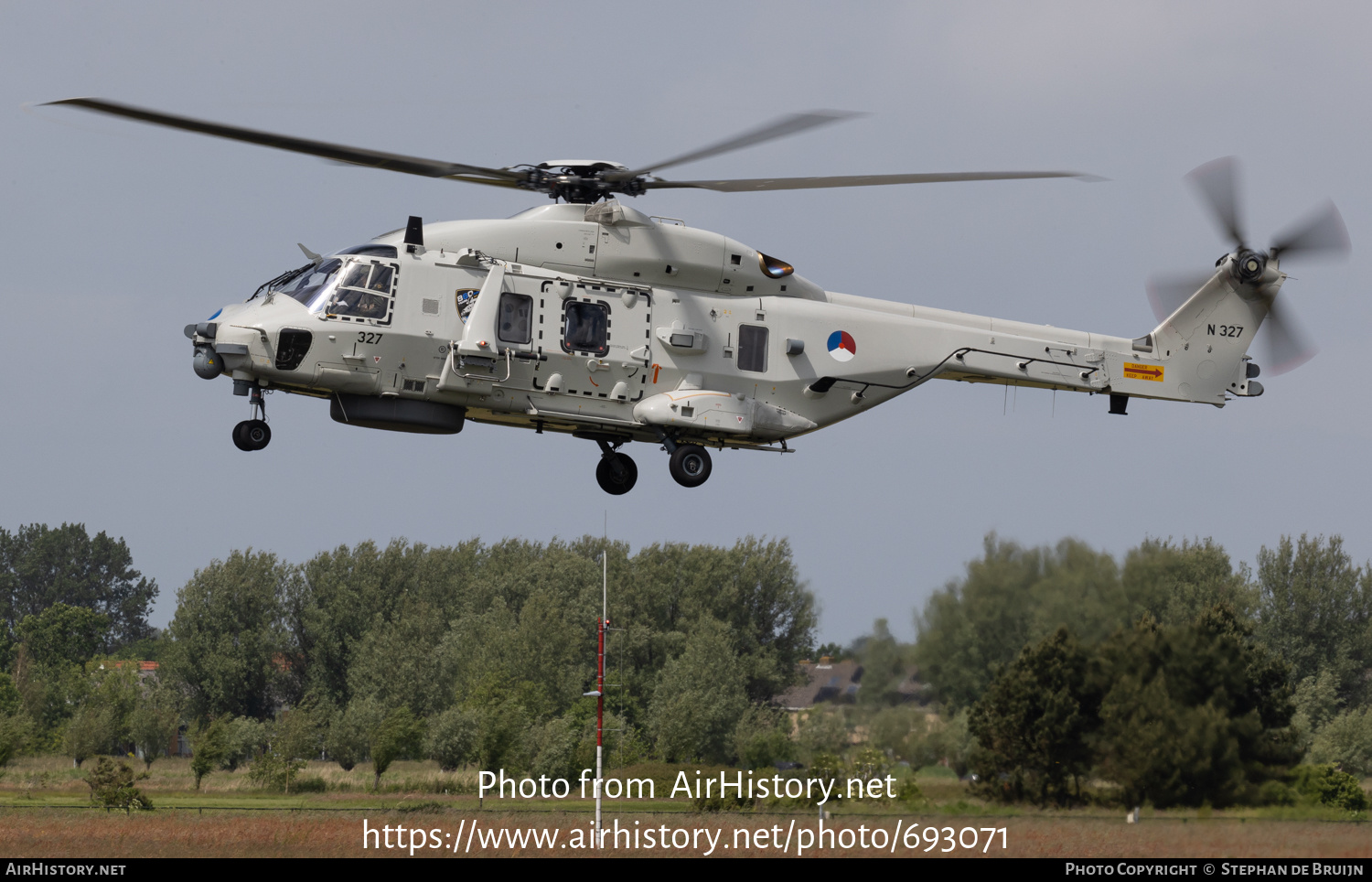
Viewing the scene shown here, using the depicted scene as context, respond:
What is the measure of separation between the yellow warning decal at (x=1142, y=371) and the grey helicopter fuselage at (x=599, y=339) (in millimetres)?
448

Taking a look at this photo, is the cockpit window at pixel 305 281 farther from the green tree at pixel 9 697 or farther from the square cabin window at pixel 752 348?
the green tree at pixel 9 697

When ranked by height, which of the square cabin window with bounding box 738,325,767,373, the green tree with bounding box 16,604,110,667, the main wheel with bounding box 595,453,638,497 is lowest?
the green tree with bounding box 16,604,110,667

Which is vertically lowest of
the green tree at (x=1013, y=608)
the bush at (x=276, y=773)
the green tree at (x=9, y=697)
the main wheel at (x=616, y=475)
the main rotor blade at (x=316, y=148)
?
the bush at (x=276, y=773)

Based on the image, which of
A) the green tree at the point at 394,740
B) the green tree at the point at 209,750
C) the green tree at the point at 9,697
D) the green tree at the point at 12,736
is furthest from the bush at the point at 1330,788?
the green tree at the point at 9,697

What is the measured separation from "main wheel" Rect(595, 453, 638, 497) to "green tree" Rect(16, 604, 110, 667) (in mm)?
79166

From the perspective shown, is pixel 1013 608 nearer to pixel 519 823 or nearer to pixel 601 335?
pixel 601 335

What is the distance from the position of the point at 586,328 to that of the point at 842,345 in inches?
186

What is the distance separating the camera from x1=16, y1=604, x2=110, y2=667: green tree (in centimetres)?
9569

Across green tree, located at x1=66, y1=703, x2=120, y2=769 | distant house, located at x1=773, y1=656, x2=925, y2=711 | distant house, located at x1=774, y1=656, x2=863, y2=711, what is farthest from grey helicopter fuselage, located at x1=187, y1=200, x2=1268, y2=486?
green tree, located at x1=66, y1=703, x2=120, y2=769

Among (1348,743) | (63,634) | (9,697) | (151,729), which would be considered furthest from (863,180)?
(63,634)

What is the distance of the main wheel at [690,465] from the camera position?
23.9m

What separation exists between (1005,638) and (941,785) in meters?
1.93

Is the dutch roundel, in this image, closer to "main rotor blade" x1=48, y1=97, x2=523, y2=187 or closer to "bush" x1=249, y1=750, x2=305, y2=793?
"main rotor blade" x1=48, y1=97, x2=523, y2=187

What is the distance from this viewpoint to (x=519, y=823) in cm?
4091
